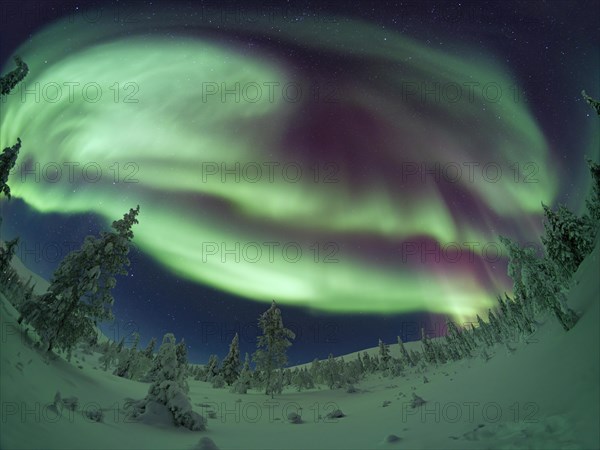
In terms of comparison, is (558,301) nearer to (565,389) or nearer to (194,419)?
(565,389)

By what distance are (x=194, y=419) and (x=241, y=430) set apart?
3.50 metres

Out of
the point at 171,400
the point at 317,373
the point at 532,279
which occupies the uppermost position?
the point at 317,373

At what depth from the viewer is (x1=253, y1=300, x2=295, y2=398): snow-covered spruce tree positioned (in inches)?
1640

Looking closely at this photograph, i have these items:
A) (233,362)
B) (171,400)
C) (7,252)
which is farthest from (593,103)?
(233,362)

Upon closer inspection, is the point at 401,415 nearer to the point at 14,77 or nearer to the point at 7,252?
the point at 7,252

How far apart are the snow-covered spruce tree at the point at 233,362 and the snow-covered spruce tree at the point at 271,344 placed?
1974 cm

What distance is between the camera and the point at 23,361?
13.6 metres

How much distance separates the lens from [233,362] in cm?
6122

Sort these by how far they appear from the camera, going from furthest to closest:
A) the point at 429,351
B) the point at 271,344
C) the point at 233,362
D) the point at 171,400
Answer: the point at 429,351, the point at 233,362, the point at 271,344, the point at 171,400

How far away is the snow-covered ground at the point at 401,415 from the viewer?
32.0ft

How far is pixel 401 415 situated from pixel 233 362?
49462 mm

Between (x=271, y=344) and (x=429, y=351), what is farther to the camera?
(x=429, y=351)

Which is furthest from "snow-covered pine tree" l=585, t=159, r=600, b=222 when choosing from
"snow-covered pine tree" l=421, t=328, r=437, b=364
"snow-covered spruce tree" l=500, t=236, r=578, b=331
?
"snow-covered pine tree" l=421, t=328, r=437, b=364

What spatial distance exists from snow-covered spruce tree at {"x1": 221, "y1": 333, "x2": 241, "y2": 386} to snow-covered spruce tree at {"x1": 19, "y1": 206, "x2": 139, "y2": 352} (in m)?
42.8
